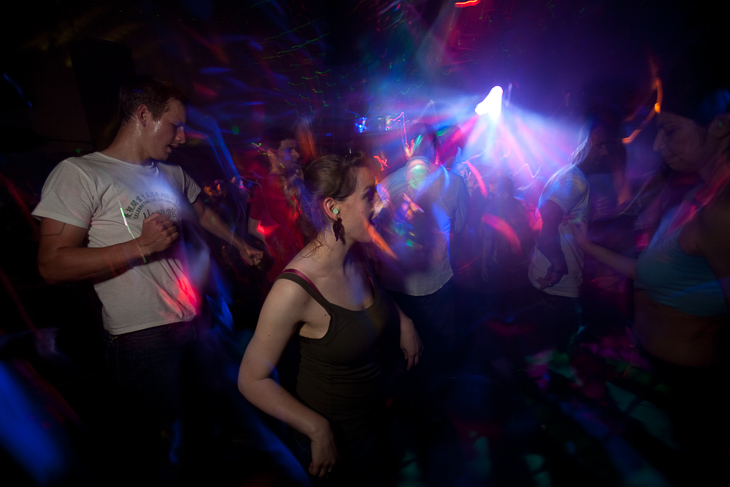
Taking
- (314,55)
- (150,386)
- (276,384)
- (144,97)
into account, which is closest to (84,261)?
(150,386)

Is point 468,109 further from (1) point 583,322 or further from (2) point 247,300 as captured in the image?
(2) point 247,300

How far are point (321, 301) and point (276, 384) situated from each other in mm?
380

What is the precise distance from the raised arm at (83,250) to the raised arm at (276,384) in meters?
0.78

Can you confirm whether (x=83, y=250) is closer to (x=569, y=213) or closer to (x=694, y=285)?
(x=694, y=285)

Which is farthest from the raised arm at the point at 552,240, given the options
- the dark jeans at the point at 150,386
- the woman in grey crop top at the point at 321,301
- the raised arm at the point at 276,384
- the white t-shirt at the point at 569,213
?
the dark jeans at the point at 150,386

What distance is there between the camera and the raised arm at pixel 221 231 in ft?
7.14

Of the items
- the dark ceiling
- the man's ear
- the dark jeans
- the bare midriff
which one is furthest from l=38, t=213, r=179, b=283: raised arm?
the dark ceiling

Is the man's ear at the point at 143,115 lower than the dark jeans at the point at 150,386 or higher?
higher

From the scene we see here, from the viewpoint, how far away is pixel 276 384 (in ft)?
3.97

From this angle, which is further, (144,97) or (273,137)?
(273,137)

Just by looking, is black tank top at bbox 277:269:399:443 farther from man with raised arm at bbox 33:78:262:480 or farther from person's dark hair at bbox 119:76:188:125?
person's dark hair at bbox 119:76:188:125

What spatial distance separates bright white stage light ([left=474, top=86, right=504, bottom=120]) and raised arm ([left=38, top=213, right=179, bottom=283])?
7440 mm

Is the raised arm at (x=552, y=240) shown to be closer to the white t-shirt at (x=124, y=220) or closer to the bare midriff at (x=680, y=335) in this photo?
the bare midriff at (x=680, y=335)

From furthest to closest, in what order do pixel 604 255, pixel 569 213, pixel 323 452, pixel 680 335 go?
1. pixel 569 213
2. pixel 604 255
3. pixel 680 335
4. pixel 323 452
